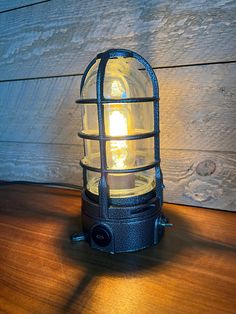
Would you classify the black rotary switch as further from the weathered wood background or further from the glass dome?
the weathered wood background

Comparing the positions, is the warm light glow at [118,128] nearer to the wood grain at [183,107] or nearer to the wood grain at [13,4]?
the wood grain at [183,107]

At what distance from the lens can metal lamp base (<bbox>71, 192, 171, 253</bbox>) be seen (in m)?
0.52

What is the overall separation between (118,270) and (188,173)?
1.06 ft

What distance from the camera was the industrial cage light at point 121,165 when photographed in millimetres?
518

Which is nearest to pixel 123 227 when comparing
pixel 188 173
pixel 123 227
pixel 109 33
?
pixel 123 227

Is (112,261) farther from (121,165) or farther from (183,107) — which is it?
(183,107)

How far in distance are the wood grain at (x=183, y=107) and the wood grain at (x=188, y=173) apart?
0.07 feet

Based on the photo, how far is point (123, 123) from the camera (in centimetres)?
59

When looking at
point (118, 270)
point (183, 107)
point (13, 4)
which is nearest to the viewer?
point (118, 270)

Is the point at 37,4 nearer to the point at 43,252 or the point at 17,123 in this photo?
the point at 17,123

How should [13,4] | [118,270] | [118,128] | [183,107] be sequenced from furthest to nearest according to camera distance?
[13,4], [183,107], [118,128], [118,270]

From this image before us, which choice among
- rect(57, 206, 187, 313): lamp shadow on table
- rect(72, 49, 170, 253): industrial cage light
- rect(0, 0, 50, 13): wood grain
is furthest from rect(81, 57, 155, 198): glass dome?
rect(0, 0, 50, 13): wood grain

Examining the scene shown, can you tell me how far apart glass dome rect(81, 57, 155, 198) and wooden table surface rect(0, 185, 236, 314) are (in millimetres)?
110

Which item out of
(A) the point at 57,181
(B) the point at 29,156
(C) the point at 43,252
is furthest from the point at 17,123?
(C) the point at 43,252
